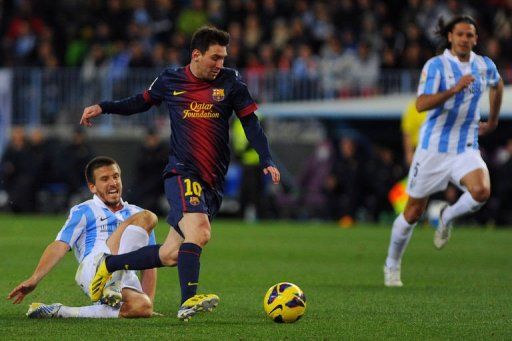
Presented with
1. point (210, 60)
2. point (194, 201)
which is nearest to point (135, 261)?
point (194, 201)

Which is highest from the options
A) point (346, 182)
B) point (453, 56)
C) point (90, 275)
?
point (453, 56)

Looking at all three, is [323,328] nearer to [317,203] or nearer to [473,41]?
[473,41]

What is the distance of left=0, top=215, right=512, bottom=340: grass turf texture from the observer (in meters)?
7.79

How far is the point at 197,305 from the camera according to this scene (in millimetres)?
7953

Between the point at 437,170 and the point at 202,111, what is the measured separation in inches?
123

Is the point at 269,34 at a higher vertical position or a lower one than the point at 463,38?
lower

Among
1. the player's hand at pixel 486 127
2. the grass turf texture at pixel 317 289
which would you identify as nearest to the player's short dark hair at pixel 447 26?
the player's hand at pixel 486 127

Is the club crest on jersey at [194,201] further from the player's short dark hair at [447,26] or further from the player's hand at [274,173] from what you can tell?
the player's short dark hair at [447,26]

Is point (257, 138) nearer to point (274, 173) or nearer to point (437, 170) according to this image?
point (274, 173)

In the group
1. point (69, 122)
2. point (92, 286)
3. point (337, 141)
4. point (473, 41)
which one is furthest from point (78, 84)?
point (92, 286)

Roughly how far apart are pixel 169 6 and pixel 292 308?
20.7m

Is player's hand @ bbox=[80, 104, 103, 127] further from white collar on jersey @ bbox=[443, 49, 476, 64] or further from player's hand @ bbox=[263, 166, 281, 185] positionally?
white collar on jersey @ bbox=[443, 49, 476, 64]

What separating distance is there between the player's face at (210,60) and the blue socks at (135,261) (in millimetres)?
1309

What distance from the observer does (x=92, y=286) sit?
27.1 ft
